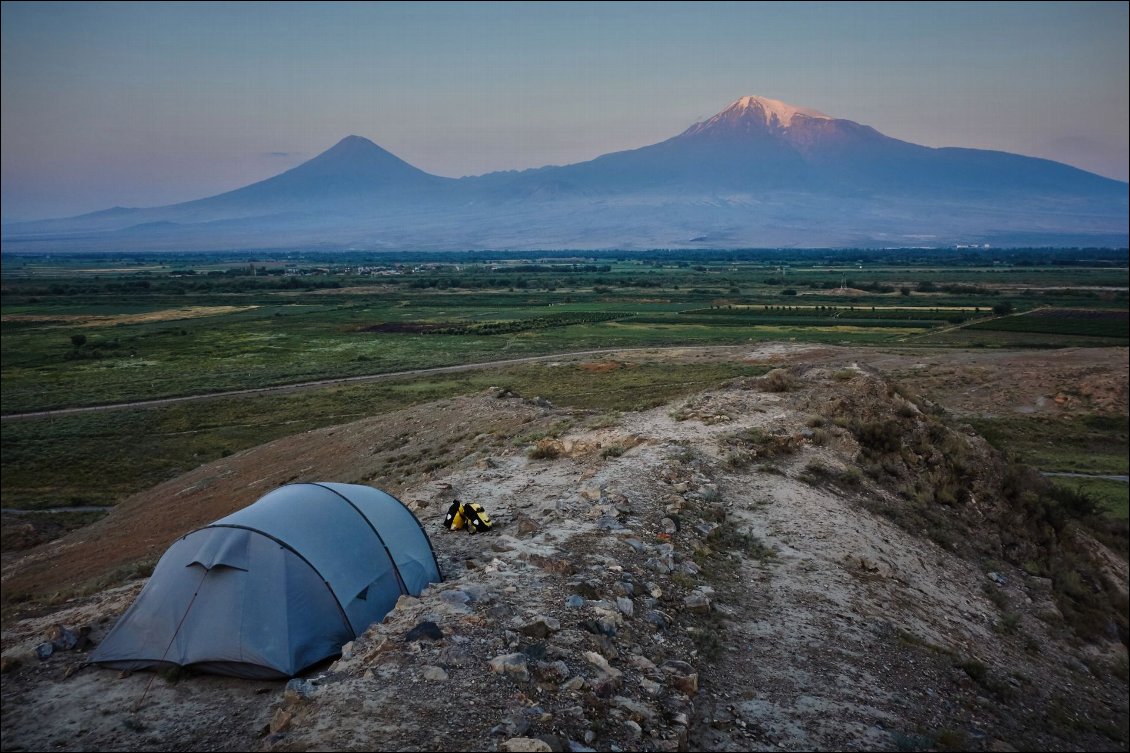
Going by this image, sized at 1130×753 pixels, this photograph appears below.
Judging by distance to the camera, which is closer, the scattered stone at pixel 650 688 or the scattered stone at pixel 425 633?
the scattered stone at pixel 650 688

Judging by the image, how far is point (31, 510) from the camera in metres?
28.9

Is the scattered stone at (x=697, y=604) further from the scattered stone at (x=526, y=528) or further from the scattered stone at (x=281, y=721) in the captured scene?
the scattered stone at (x=281, y=721)

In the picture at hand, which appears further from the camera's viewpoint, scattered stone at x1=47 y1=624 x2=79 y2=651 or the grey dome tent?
scattered stone at x1=47 y1=624 x2=79 y2=651

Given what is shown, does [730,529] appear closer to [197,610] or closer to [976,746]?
[976,746]

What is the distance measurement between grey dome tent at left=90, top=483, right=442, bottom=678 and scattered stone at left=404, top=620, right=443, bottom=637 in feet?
4.74

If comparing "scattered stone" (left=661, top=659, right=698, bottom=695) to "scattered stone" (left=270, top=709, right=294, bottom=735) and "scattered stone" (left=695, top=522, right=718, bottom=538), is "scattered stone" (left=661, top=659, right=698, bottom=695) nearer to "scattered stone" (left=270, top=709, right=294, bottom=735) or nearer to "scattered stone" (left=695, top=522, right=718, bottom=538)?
"scattered stone" (left=270, top=709, right=294, bottom=735)

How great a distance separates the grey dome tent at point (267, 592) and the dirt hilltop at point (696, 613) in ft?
1.53

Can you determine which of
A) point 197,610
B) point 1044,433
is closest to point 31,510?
point 197,610

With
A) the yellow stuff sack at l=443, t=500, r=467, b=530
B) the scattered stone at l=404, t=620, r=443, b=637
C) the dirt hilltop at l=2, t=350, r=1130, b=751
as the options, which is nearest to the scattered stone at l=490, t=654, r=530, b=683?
the dirt hilltop at l=2, t=350, r=1130, b=751

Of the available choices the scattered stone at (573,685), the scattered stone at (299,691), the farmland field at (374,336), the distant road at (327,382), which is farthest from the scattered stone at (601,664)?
the distant road at (327,382)

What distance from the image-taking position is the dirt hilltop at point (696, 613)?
8.57 metres

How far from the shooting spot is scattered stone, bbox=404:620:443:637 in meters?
9.56

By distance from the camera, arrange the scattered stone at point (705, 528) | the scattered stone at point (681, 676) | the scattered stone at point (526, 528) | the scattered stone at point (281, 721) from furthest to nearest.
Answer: the scattered stone at point (705, 528) → the scattered stone at point (526, 528) → the scattered stone at point (681, 676) → the scattered stone at point (281, 721)

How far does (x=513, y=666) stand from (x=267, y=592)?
4.47m
